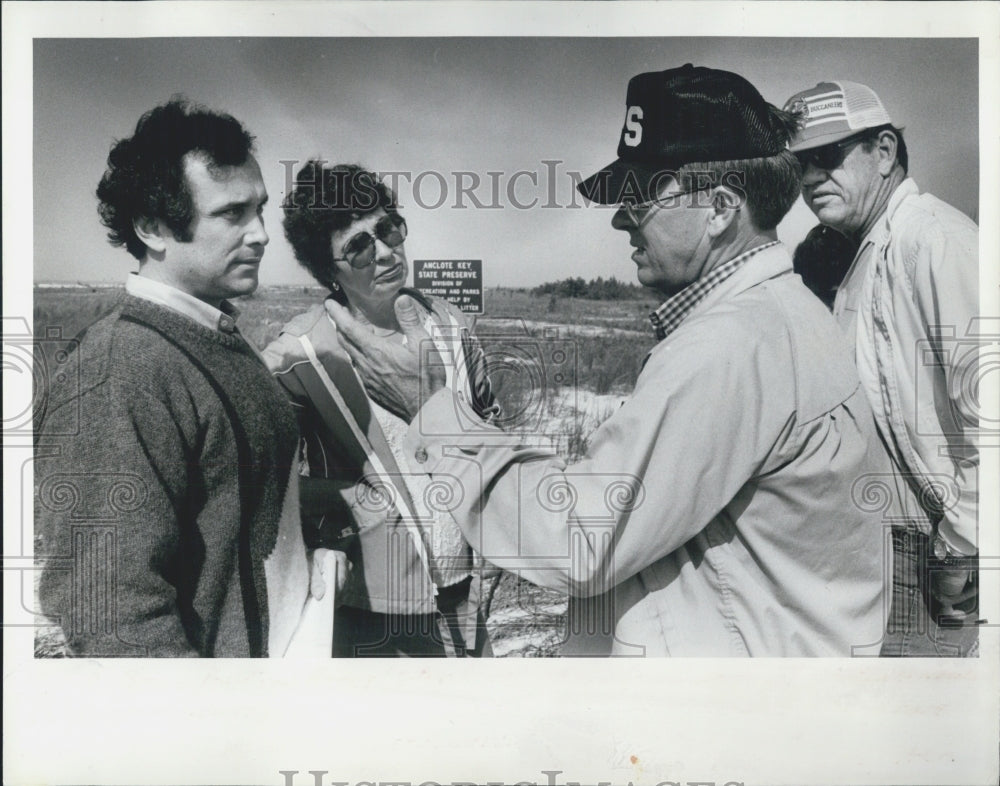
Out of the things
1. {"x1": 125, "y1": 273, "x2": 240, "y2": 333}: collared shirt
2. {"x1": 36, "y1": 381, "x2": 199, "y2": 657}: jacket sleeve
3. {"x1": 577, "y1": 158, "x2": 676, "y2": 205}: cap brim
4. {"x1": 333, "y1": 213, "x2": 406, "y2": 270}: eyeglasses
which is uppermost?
{"x1": 577, "y1": 158, "x2": 676, "y2": 205}: cap brim

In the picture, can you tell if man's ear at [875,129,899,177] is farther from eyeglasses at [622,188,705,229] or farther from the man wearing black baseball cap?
eyeglasses at [622,188,705,229]

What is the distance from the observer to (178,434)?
296 centimetres

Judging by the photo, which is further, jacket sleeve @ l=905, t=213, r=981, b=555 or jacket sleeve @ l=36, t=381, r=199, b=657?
jacket sleeve @ l=905, t=213, r=981, b=555

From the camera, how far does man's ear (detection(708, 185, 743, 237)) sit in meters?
3.00

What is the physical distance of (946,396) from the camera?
3.08m

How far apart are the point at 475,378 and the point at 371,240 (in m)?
0.55

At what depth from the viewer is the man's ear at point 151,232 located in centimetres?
301

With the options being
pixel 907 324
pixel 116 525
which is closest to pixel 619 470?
pixel 907 324

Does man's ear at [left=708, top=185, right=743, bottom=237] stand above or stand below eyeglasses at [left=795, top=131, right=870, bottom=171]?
below

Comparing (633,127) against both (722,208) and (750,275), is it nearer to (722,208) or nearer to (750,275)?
(722,208)

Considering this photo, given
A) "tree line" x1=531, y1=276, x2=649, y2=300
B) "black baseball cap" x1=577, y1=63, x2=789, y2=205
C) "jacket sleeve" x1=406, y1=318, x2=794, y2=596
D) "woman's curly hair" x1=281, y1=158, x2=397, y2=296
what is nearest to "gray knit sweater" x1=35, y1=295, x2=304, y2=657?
"woman's curly hair" x1=281, y1=158, x2=397, y2=296

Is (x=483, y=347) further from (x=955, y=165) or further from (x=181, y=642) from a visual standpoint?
(x=955, y=165)

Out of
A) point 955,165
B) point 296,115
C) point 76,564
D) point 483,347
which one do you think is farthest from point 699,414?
point 76,564

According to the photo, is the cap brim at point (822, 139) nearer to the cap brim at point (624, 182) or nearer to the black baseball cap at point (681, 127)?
the black baseball cap at point (681, 127)
